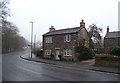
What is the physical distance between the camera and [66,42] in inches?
1526

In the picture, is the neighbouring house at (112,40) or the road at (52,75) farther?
the neighbouring house at (112,40)

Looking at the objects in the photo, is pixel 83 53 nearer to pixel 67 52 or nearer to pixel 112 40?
pixel 67 52

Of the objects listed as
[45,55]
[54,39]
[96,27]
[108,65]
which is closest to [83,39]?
[54,39]

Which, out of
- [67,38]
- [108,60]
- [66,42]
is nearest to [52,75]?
[108,60]

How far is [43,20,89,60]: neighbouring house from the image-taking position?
122ft

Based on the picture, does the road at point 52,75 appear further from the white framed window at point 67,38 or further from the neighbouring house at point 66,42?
the white framed window at point 67,38

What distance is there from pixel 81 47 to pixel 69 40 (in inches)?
110

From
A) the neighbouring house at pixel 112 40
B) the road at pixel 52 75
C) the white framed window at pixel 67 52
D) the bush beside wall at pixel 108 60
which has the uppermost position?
the neighbouring house at pixel 112 40

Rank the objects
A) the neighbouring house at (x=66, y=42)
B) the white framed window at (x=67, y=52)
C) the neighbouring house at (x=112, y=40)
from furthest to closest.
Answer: the neighbouring house at (x=112, y=40) → the white framed window at (x=67, y=52) → the neighbouring house at (x=66, y=42)

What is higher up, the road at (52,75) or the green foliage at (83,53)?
the green foliage at (83,53)

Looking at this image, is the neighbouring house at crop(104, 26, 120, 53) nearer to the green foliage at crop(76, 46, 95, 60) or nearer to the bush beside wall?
the green foliage at crop(76, 46, 95, 60)

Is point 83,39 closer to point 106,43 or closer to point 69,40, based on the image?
point 69,40

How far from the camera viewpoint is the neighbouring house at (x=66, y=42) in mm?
37162

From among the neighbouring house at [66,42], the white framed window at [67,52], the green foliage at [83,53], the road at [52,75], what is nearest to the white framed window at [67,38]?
the neighbouring house at [66,42]
